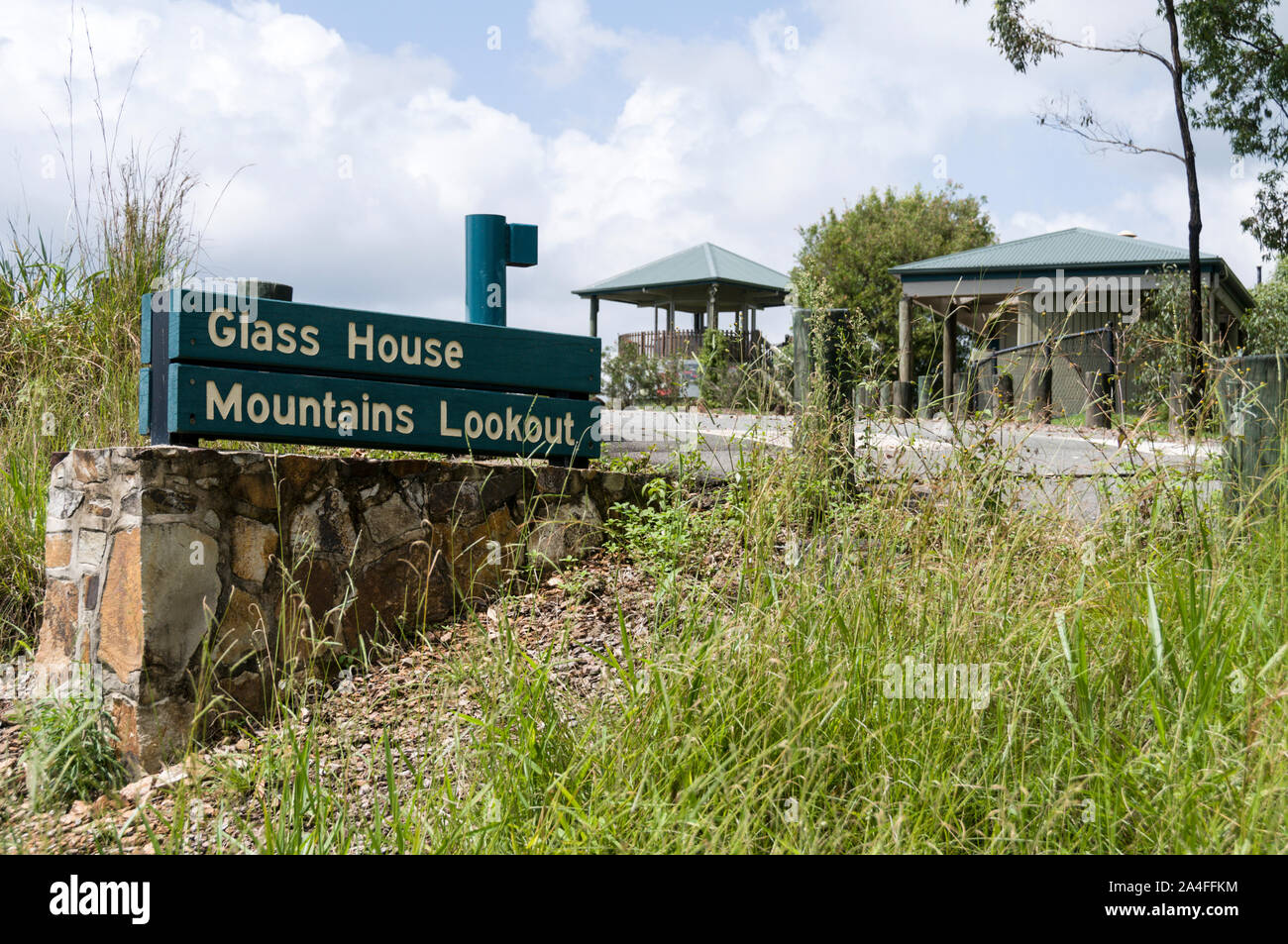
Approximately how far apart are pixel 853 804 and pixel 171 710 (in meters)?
2.87

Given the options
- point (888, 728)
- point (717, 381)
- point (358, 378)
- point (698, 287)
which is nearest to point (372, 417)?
point (358, 378)

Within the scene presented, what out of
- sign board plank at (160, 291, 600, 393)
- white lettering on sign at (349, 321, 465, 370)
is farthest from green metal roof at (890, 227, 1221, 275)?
white lettering on sign at (349, 321, 465, 370)

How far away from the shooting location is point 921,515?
2.83m

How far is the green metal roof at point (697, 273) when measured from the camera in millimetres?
22375

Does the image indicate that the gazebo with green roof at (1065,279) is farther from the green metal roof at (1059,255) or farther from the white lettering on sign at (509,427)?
the white lettering on sign at (509,427)

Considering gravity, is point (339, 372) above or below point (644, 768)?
above

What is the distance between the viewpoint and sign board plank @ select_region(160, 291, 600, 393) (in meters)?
4.05

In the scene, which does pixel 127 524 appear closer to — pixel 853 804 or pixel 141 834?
pixel 141 834

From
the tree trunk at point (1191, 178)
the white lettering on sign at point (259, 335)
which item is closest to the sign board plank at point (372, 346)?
the white lettering on sign at point (259, 335)

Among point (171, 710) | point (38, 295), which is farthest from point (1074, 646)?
point (38, 295)

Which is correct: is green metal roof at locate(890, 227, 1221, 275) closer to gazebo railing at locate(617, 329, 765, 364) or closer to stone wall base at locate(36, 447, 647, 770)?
gazebo railing at locate(617, 329, 765, 364)

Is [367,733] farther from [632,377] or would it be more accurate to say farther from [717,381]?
[632,377]

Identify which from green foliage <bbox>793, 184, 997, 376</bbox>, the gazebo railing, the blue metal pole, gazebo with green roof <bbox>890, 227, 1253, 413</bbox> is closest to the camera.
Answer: the blue metal pole

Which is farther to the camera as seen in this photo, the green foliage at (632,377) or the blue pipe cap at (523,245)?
the green foliage at (632,377)
